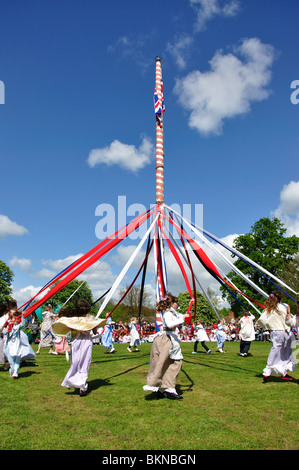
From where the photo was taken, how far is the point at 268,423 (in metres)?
3.87

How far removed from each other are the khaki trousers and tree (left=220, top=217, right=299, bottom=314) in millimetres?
21967

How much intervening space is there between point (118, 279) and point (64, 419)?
11.1ft

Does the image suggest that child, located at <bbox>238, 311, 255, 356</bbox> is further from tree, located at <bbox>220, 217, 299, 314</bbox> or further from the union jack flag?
tree, located at <bbox>220, 217, 299, 314</bbox>

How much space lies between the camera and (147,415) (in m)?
4.29

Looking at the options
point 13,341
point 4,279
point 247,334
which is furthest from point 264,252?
point 4,279

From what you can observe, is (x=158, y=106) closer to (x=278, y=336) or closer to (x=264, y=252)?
(x=278, y=336)

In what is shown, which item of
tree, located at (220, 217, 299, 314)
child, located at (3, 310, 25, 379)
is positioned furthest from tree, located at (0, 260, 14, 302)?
child, located at (3, 310, 25, 379)

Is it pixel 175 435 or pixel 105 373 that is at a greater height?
pixel 175 435

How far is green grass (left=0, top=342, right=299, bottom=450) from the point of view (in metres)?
3.31

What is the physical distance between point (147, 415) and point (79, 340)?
2164mm

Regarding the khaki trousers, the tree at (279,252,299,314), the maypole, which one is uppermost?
the maypole

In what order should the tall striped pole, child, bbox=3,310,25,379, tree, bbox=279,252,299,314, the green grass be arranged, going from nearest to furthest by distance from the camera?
the green grass
child, bbox=3,310,25,379
the tall striped pole
tree, bbox=279,252,299,314
